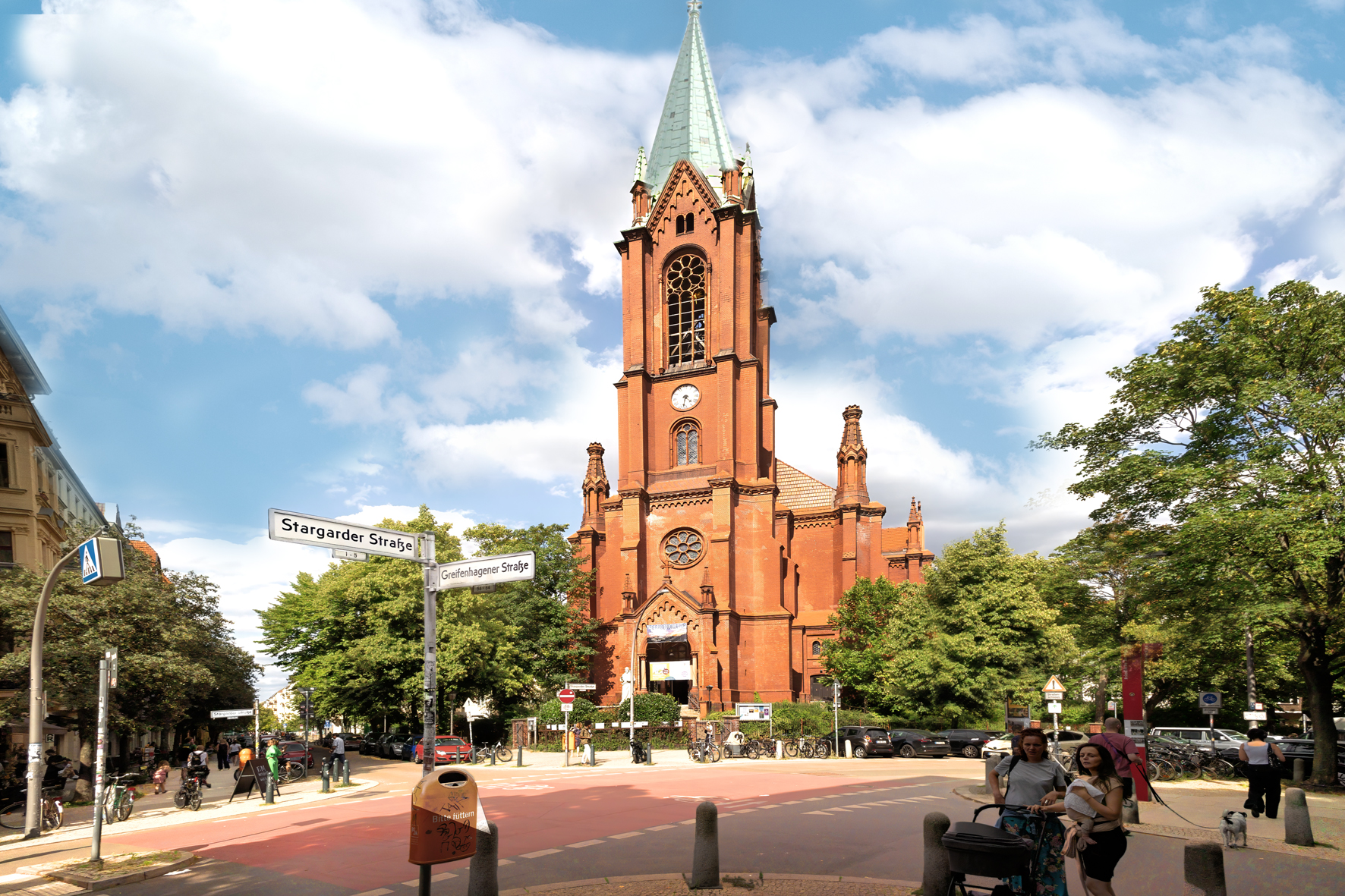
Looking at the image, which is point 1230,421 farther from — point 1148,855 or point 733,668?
point 733,668

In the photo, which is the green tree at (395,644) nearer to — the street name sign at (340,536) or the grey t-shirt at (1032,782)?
the street name sign at (340,536)

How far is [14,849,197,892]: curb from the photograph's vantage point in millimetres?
10102

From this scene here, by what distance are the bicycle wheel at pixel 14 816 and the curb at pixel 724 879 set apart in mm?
12814

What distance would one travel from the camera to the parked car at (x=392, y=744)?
1411 inches

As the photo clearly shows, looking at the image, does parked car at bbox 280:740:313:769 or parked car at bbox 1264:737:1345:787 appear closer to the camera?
parked car at bbox 1264:737:1345:787

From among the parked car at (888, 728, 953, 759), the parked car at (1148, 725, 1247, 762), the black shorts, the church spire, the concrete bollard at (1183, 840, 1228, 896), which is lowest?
the parked car at (888, 728, 953, 759)

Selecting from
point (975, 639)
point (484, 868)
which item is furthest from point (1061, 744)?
point (484, 868)

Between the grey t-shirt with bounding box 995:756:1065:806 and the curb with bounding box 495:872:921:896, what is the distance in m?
2.17

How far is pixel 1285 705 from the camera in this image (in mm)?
54938

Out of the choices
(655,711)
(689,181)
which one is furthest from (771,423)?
(655,711)

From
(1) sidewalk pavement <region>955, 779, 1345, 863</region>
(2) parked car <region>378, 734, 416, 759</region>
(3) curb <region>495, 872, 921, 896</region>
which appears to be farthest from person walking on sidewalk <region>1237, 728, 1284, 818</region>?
(2) parked car <region>378, 734, 416, 759</region>

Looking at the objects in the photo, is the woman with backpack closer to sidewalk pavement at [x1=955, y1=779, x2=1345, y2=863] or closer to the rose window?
sidewalk pavement at [x1=955, y1=779, x2=1345, y2=863]

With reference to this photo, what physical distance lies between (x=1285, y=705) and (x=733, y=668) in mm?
36369

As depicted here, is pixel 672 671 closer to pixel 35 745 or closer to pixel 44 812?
pixel 44 812
